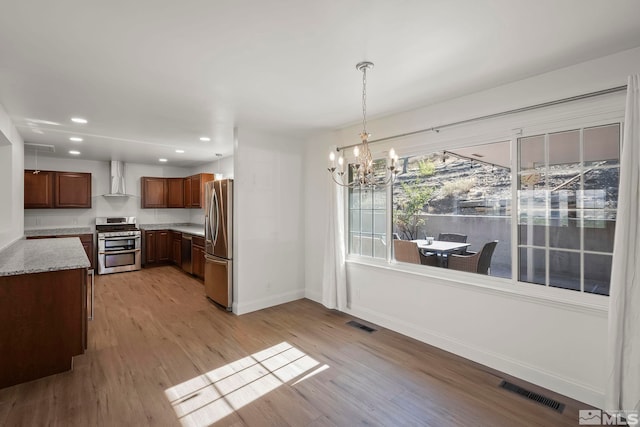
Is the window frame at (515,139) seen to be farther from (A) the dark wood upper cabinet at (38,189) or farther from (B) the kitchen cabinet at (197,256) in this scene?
(A) the dark wood upper cabinet at (38,189)

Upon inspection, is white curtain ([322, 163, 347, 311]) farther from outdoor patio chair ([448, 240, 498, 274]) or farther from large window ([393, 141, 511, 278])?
outdoor patio chair ([448, 240, 498, 274])

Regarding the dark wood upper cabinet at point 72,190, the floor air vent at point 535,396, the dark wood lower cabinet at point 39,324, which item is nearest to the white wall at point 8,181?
the dark wood lower cabinet at point 39,324

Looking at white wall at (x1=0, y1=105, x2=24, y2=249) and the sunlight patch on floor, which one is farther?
white wall at (x1=0, y1=105, x2=24, y2=249)

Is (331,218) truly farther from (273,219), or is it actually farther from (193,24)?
(193,24)

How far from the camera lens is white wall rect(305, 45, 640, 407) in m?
2.25

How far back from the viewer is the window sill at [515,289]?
227 centimetres

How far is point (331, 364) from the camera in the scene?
281cm

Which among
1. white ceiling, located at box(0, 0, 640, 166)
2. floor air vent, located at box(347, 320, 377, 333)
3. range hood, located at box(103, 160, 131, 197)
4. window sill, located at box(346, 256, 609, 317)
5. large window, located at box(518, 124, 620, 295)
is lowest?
floor air vent, located at box(347, 320, 377, 333)

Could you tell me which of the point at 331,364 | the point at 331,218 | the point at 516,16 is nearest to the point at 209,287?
the point at 331,218

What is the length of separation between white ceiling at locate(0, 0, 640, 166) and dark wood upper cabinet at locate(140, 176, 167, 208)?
3812 millimetres

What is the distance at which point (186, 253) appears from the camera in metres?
6.44

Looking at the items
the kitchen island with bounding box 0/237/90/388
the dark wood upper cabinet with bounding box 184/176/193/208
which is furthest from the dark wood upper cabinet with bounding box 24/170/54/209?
the kitchen island with bounding box 0/237/90/388

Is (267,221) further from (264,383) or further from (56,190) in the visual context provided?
(56,190)

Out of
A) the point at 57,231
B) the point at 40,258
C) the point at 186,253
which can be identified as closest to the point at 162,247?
the point at 186,253
